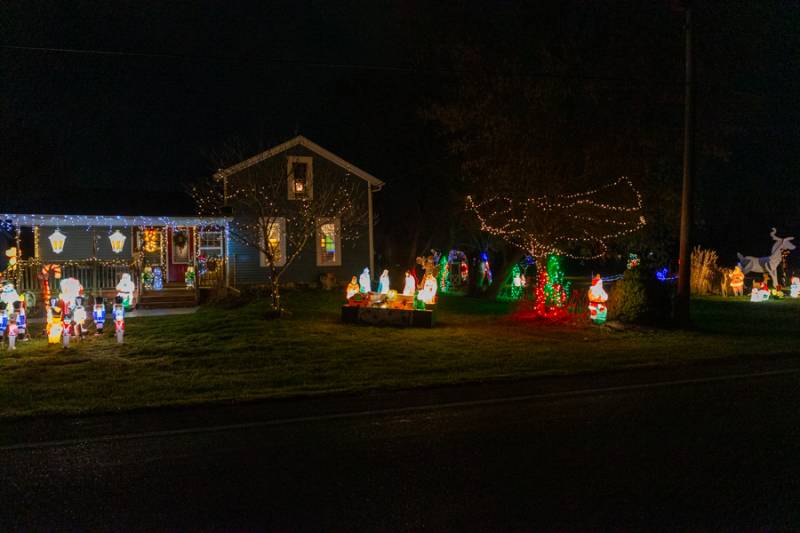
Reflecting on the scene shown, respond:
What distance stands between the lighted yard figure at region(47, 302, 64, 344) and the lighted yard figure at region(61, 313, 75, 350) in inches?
6.2

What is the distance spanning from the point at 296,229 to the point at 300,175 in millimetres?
2120

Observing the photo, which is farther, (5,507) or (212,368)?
(212,368)

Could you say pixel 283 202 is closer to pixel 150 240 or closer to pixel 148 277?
pixel 148 277

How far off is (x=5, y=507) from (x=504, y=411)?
534 cm

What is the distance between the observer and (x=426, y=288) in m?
17.1

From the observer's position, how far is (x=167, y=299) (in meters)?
19.6

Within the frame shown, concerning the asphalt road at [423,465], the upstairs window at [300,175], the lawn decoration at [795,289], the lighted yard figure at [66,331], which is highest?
the upstairs window at [300,175]

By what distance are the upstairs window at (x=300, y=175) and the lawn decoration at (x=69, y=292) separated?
33.2 feet

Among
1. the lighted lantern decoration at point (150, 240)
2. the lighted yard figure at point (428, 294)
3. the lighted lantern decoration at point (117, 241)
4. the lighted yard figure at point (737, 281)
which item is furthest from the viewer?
the lighted yard figure at point (737, 281)

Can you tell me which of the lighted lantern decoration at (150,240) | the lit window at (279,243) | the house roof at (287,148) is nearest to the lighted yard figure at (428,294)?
the lit window at (279,243)

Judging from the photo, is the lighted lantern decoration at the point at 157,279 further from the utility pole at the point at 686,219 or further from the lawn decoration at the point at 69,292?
the utility pole at the point at 686,219

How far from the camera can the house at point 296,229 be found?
845 inches

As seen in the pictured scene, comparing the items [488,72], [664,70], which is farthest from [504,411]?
[664,70]

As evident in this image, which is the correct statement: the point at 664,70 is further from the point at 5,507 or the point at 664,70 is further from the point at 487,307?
the point at 5,507
